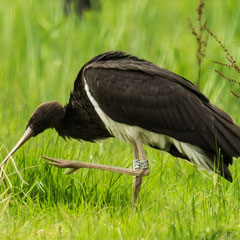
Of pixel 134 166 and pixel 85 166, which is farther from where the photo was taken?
pixel 134 166

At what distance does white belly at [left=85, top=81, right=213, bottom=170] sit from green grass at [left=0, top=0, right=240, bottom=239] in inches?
6.6

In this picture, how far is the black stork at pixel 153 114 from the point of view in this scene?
19.4 feet

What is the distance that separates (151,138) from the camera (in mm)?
6188

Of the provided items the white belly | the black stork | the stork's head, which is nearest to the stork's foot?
the black stork

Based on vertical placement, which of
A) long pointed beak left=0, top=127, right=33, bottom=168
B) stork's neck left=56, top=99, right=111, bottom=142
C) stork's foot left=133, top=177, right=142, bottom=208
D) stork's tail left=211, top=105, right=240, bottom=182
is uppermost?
stork's tail left=211, top=105, right=240, bottom=182

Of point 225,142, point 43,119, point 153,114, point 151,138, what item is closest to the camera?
point 225,142

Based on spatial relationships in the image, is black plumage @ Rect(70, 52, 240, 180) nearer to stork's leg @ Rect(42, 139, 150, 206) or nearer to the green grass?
stork's leg @ Rect(42, 139, 150, 206)

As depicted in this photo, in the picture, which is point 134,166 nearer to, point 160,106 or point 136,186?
point 136,186

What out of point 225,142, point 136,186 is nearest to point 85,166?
point 136,186

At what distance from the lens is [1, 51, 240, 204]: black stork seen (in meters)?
5.93

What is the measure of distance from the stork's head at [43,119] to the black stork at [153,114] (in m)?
0.14

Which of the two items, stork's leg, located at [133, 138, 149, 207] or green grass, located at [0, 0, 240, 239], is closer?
green grass, located at [0, 0, 240, 239]

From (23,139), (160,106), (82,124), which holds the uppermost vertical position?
(160,106)

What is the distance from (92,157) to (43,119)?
18.3 inches
